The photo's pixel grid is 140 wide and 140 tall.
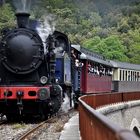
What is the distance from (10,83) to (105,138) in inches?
449

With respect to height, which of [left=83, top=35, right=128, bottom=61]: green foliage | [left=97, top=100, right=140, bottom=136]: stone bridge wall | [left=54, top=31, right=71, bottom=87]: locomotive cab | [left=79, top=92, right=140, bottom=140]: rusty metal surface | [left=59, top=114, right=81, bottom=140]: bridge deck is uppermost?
[left=83, top=35, right=128, bottom=61]: green foliage

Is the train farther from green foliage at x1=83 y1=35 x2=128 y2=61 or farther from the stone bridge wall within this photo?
green foliage at x1=83 y1=35 x2=128 y2=61

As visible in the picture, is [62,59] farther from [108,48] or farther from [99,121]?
[108,48]

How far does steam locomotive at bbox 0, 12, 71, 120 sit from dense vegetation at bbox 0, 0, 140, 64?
60179 mm

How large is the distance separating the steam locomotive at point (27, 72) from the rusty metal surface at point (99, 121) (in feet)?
5.19

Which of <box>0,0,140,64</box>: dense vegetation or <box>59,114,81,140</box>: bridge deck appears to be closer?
<box>59,114,81,140</box>: bridge deck

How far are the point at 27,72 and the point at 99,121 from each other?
10624mm

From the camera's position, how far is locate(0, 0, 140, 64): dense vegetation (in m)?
91.4

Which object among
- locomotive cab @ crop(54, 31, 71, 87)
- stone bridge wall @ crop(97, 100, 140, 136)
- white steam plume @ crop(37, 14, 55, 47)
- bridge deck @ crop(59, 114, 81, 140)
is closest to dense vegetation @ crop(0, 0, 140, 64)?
stone bridge wall @ crop(97, 100, 140, 136)

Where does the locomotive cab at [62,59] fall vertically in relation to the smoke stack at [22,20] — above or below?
below

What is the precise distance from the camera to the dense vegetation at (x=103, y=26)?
300 ft

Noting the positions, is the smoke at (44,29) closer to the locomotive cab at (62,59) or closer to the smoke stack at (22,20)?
the locomotive cab at (62,59)

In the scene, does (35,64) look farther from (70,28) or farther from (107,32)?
(107,32)

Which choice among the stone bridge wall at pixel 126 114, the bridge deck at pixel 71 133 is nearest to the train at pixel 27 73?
the bridge deck at pixel 71 133
